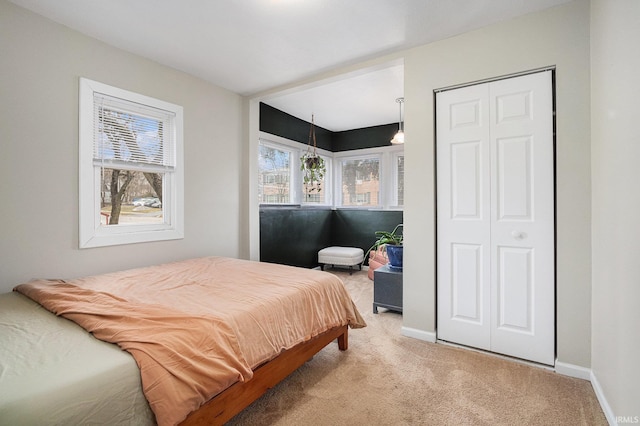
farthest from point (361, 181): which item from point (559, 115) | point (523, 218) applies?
point (559, 115)

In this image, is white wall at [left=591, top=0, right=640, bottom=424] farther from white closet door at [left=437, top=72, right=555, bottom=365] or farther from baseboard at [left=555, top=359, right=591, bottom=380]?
white closet door at [left=437, top=72, right=555, bottom=365]

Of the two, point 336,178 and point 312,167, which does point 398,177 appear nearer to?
point 336,178

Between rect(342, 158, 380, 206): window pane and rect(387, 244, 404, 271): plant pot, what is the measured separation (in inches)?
94.6

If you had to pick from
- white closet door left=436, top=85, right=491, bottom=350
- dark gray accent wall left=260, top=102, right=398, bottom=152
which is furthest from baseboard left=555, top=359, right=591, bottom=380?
dark gray accent wall left=260, top=102, right=398, bottom=152

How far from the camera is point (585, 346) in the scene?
198 cm

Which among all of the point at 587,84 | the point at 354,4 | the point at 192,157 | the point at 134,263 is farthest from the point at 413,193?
the point at 134,263

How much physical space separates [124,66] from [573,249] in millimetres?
3821

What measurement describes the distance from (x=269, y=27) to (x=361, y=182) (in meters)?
3.75

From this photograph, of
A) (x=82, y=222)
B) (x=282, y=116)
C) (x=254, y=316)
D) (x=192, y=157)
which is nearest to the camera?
(x=254, y=316)

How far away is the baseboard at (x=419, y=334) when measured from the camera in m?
2.54

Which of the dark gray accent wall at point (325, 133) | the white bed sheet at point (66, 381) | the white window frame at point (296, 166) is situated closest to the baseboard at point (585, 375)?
the white bed sheet at point (66, 381)

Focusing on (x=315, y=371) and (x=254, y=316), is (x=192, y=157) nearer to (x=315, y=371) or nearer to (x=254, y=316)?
(x=254, y=316)

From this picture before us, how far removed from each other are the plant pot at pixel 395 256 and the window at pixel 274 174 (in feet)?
6.85

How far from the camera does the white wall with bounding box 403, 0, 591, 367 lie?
6.52ft
